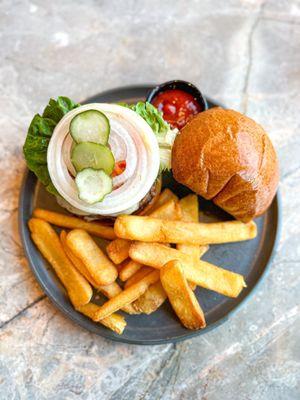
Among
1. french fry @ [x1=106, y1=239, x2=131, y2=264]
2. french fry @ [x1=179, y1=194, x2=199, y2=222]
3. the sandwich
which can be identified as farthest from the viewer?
french fry @ [x1=179, y1=194, x2=199, y2=222]

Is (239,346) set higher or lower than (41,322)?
lower

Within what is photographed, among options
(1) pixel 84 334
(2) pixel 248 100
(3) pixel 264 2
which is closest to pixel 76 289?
(1) pixel 84 334

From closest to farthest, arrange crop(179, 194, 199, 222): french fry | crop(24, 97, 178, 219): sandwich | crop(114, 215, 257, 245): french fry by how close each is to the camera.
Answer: crop(24, 97, 178, 219): sandwich, crop(114, 215, 257, 245): french fry, crop(179, 194, 199, 222): french fry

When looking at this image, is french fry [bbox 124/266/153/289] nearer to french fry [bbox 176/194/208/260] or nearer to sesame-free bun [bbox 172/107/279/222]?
french fry [bbox 176/194/208/260]

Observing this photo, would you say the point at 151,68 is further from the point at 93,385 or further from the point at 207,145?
the point at 93,385

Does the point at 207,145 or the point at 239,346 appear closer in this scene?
the point at 207,145

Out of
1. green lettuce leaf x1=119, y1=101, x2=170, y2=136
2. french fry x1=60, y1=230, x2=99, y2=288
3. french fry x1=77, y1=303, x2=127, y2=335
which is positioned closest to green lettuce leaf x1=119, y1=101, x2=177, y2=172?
green lettuce leaf x1=119, y1=101, x2=170, y2=136
